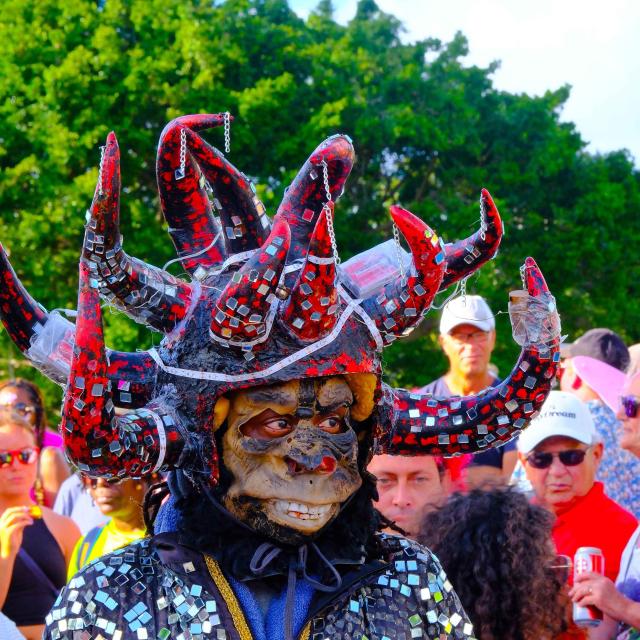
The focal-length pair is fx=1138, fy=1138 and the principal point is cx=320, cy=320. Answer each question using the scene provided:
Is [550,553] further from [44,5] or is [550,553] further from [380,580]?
[44,5]

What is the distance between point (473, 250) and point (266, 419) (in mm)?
758

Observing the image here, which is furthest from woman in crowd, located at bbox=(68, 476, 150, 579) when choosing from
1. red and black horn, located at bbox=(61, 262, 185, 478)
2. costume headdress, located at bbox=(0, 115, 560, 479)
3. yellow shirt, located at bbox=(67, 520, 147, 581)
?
red and black horn, located at bbox=(61, 262, 185, 478)

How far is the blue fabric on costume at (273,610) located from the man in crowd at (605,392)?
3028 millimetres

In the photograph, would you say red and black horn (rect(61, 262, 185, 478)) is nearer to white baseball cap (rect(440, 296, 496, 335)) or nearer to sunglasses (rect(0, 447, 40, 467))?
sunglasses (rect(0, 447, 40, 467))

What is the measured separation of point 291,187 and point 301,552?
3.14ft

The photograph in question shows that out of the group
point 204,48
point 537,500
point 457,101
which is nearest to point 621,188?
point 457,101

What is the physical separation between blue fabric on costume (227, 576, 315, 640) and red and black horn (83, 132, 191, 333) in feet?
2.26

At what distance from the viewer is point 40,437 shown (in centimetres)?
675

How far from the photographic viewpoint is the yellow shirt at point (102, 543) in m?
5.30

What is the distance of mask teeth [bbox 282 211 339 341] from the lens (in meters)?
2.66

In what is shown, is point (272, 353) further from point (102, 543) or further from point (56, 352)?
point (102, 543)

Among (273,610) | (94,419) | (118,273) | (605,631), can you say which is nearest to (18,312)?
(118,273)

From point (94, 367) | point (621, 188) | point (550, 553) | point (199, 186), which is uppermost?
point (621, 188)

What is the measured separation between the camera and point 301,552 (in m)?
2.78
